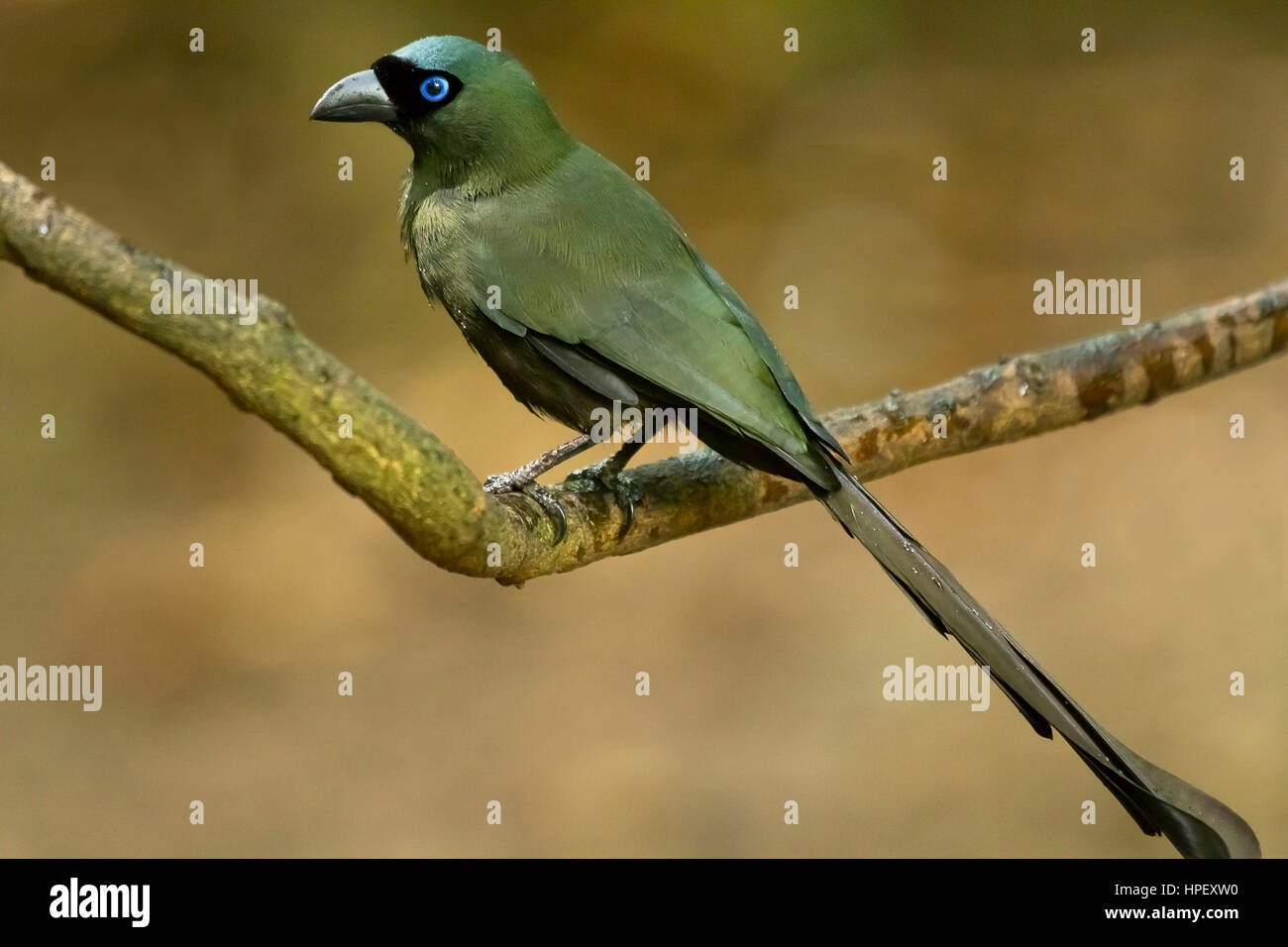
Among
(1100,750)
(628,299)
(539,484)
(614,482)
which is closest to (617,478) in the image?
(614,482)

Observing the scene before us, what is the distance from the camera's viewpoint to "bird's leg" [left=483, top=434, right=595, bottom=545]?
2.14 metres

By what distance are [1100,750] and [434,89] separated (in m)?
1.62

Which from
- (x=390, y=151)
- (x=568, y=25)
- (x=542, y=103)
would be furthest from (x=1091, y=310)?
(x=542, y=103)

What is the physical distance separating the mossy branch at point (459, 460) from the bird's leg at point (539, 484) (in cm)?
3

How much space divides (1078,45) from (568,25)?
2.18 metres

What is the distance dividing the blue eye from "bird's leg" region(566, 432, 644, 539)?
2.38ft

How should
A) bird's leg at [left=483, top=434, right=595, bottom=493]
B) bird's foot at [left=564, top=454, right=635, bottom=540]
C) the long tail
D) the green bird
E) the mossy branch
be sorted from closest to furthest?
the mossy branch
the long tail
the green bird
bird's leg at [left=483, top=434, right=595, bottom=493]
bird's foot at [left=564, top=454, right=635, bottom=540]

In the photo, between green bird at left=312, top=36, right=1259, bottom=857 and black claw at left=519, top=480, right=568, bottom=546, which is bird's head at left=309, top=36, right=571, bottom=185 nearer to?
green bird at left=312, top=36, right=1259, bottom=857

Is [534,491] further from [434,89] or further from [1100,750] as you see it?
[1100,750]

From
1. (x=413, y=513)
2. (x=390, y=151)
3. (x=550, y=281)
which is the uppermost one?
(x=390, y=151)

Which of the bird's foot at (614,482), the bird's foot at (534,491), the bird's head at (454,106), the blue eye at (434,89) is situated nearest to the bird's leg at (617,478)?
the bird's foot at (614,482)

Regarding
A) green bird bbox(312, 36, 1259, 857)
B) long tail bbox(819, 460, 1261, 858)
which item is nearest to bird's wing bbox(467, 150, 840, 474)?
green bird bbox(312, 36, 1259, 857)

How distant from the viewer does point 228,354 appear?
1.39 m

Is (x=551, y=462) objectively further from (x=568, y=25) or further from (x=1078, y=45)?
(x=1078, y=45)
